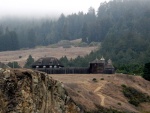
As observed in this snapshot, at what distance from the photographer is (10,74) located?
17391 mm

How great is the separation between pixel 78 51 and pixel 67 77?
249ft

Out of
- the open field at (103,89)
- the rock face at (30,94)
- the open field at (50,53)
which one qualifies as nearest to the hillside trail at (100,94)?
the open field at (103,89)

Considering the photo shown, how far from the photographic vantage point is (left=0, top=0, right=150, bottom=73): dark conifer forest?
361 ft

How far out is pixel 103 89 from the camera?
62344 mm

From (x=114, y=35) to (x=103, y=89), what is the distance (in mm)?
71845

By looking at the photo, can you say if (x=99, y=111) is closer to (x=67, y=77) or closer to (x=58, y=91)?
(x=67, y=77)

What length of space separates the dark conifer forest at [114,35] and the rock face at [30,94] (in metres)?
68.9

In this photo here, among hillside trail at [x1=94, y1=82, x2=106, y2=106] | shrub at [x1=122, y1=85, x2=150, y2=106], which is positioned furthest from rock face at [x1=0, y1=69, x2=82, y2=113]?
shrub at [x1=122, y1=85, x2=150, y2=106]

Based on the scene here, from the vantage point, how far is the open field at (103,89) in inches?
2115

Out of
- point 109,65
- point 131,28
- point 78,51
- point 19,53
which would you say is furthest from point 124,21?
point 109,65

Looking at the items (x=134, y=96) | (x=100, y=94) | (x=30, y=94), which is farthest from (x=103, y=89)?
(x=30, y=94)

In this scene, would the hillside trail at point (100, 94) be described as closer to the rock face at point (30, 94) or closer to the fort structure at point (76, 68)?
the fort structure at point (76, 68)

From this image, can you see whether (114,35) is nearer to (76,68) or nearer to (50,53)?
(50,53)

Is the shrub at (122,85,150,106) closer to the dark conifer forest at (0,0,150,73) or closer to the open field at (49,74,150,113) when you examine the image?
the open field at (49,74,150,113)
